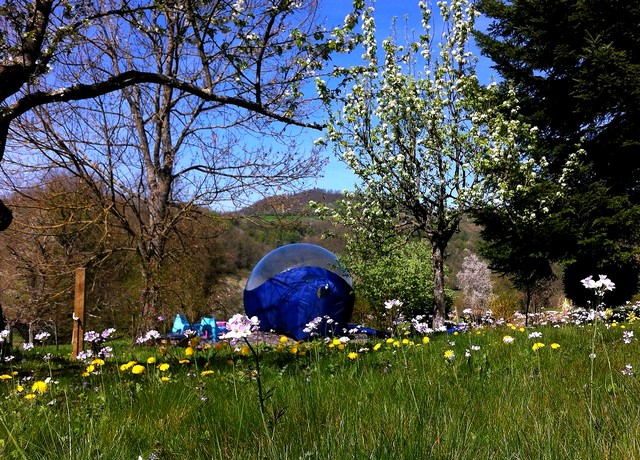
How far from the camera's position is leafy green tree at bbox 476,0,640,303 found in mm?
13875

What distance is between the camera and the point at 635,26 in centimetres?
1406

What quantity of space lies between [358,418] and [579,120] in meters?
17.7

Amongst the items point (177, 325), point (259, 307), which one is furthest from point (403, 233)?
point (177, 325)

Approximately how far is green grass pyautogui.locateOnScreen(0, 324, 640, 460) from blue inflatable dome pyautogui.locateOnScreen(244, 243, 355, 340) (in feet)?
30.0

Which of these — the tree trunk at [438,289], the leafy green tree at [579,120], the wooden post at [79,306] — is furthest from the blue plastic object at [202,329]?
the leafy green tree at [579,120]

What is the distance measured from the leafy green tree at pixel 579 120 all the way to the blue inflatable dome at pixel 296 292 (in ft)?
17.8

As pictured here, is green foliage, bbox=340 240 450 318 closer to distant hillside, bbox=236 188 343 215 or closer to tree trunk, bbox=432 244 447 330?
tree trunk, bbox=432 244 447 330

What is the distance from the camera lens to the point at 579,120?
16.4 m

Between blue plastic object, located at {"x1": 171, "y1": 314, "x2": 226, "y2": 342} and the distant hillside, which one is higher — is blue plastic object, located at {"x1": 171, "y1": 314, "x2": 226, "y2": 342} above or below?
below

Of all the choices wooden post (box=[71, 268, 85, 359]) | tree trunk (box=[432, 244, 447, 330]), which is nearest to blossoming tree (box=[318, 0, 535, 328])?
tree trunk (box=[432, 244, 447, 330])

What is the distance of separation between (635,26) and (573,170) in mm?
4651

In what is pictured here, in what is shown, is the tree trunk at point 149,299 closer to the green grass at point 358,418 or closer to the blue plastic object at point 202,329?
the blue plastic object at point 202,329

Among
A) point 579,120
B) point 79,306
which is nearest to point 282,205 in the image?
point 79,306

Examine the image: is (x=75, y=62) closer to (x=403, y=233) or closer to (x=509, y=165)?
(x=403, y=233)
